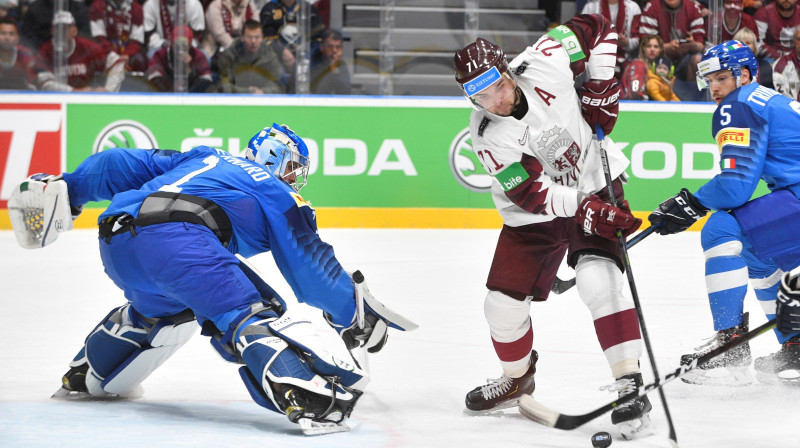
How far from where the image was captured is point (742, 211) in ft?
11.1

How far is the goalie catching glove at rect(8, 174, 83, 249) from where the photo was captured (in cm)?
295

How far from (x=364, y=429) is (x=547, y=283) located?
69 centimetres

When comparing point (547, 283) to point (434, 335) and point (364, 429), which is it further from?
point (434, 335)

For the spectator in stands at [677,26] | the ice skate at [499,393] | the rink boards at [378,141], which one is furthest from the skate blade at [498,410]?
the spectator in stands at [677,26]

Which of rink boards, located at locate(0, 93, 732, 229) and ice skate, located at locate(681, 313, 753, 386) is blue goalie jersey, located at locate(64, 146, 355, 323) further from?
rink boards, located at locate(0, 93, 732, 229)

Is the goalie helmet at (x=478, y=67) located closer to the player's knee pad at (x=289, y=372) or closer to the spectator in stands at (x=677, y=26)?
the player's knee pad at (x=289, y=372)

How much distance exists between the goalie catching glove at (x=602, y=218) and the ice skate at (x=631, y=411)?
1.23 ft

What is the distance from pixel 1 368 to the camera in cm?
337


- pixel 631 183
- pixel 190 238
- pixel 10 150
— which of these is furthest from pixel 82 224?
pixel 190 238

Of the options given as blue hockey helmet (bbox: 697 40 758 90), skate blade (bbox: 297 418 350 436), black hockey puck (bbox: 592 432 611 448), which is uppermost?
blue hockey helmet (bbox: 697 40 758 90)

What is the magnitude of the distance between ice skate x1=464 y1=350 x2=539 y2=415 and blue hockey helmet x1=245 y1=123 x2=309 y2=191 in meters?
0.79

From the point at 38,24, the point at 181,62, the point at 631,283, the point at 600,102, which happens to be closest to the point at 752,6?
the point at 181,62

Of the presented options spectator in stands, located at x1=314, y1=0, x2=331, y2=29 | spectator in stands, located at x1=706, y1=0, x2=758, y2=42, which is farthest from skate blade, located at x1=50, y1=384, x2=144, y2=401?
spectator in stands, located at x1=706, y1=0, x2=758, y2=42

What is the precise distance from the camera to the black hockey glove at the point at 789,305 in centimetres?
252
